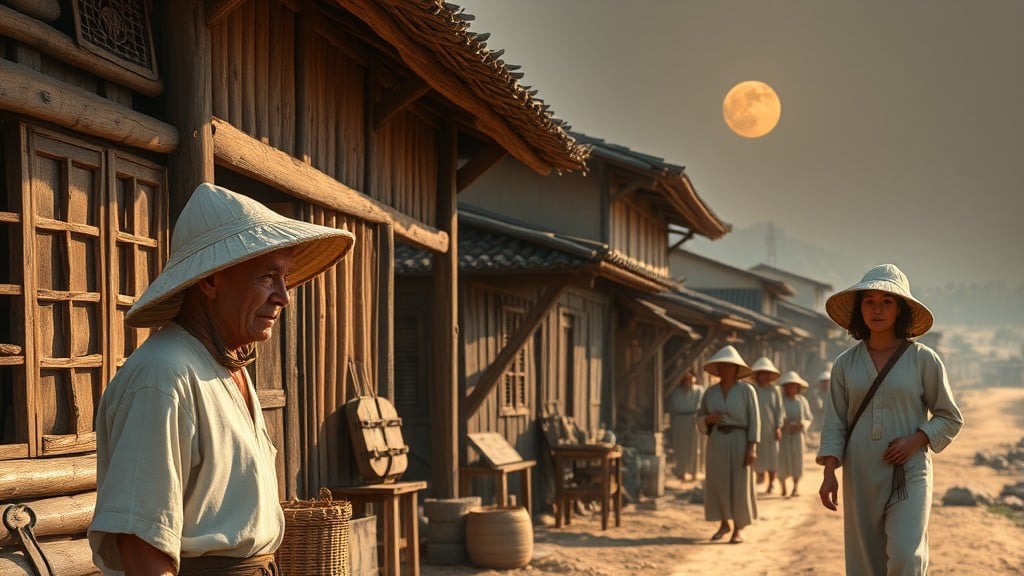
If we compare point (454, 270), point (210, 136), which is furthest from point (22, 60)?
point (454, 270)

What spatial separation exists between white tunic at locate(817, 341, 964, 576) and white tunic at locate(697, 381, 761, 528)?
23.2 ft

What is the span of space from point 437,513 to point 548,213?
7546 mm

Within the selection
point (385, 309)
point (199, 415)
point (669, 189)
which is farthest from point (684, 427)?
point (199, 415)

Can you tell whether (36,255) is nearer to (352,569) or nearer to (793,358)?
(352,569)

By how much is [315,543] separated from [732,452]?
28.3 ft

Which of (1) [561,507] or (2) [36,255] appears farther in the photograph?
(1) [561,507]

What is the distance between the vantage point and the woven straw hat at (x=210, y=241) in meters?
3.29

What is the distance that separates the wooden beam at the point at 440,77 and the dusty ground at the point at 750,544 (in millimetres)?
3591

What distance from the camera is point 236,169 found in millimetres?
6773

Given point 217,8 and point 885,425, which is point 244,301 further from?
point 885,425

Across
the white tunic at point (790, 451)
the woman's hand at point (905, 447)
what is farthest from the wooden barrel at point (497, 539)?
the white tunic at point (790, 451)

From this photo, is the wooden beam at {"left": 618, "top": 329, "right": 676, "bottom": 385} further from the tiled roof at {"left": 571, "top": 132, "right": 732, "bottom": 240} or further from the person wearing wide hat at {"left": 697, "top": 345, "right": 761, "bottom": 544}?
the person wearing wide hat at {"left": 697, "top": 345, "right": 761, "bottom": 544}

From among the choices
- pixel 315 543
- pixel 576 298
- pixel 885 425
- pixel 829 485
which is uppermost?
pixel 576 298

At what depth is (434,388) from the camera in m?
11.3
